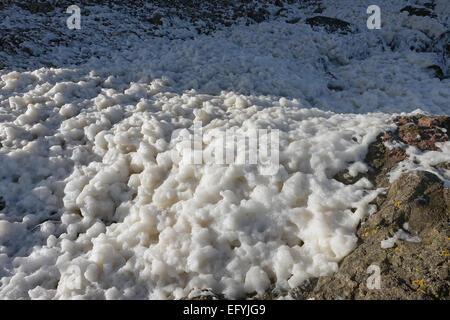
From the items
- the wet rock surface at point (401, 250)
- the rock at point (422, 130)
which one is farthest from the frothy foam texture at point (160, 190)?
the rock at point (422, 130)

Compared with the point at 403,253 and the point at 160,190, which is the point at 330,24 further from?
the point at 403,253

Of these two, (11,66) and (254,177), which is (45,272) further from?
(11,66)

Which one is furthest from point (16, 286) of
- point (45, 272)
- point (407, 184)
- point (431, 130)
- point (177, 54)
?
point (177, 54)

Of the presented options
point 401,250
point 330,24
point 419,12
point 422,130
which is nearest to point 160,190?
point 401,250

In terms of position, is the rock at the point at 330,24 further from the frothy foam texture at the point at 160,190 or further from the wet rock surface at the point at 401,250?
the wet rock surface at the point at 401,250

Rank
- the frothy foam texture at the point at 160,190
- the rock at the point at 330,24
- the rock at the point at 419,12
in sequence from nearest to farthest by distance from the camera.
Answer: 1. the frothy foam texture at the point at 160,190
2. the rock at the point at 330,24
3. the rock at the point at 419,12

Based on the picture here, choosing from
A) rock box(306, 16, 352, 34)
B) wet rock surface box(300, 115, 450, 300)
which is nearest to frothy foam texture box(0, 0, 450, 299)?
wet rock surface box(300, 115, 450, 300)

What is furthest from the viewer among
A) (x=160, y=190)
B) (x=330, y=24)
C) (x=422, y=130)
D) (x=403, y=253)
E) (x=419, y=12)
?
(x=419, y=12)
